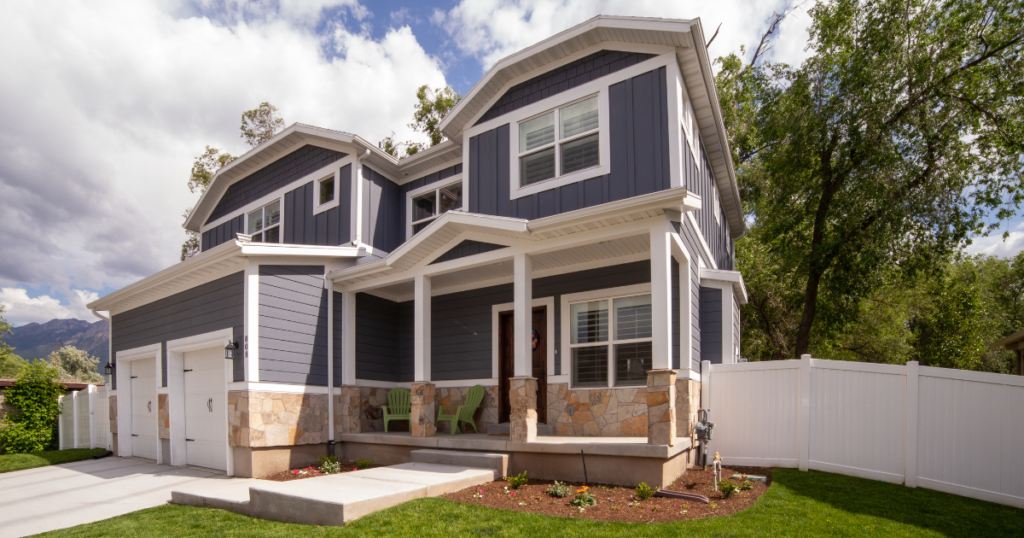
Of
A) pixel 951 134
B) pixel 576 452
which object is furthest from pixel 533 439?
pixel 951 134

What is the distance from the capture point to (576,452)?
21.4 ft

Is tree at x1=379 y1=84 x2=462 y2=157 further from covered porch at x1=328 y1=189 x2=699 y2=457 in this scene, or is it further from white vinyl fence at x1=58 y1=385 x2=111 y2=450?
white vinyl fence at x1=58 y1=385 x2=111 y2=450

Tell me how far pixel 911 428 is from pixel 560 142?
18.6 ft

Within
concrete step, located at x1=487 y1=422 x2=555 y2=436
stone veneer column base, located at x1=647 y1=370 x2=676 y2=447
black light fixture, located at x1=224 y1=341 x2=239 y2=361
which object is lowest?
concrete step, located at x1=487 y1=422 x2=555 y2=436

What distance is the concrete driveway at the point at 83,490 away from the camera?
20.2 ft

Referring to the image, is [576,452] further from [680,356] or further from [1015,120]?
[1015,120]

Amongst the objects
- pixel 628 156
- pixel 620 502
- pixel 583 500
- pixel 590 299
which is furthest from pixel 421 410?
pixel 628 156

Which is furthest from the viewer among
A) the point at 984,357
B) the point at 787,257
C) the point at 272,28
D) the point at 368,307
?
the point at 984,357

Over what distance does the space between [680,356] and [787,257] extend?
891cm

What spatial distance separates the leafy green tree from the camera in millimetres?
12586

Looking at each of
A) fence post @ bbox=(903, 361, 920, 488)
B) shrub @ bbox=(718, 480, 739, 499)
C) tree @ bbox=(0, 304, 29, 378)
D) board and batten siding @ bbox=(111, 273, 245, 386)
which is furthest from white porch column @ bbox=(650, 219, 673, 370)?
tree @ bbox=(0, 304, 29, 378)

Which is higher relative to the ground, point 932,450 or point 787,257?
point 787,257

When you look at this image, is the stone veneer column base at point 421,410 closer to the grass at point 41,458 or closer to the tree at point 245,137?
the grass at point 41,458

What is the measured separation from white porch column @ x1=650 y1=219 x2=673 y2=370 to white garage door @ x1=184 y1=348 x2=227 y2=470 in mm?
6498
